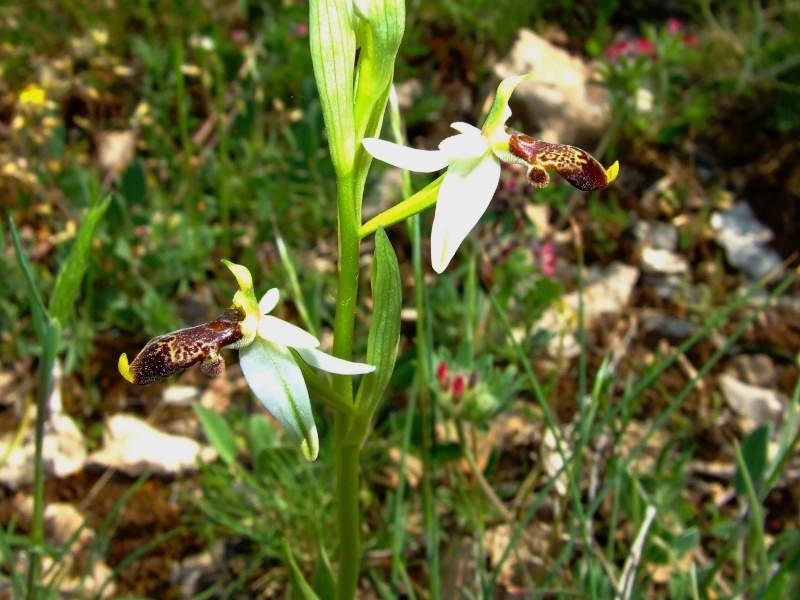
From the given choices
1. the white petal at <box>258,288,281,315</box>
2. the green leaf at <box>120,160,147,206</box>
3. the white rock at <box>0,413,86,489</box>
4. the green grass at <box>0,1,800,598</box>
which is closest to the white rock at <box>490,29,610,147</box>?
the green grass at <box>0,1,800,598</box>

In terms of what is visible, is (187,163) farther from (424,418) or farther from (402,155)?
(402,155)

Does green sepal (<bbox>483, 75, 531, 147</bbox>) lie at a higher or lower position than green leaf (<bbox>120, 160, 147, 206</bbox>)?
higher

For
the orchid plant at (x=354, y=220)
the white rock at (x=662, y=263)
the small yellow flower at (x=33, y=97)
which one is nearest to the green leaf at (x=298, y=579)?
the orchid plant at (x=354, y=220)

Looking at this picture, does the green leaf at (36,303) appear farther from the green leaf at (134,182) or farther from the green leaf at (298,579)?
A: the green leaf at (134,182)

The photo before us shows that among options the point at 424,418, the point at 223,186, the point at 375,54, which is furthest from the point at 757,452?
the point at 223,186

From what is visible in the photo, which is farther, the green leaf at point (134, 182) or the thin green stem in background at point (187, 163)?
the green leaf at point (134, 182)

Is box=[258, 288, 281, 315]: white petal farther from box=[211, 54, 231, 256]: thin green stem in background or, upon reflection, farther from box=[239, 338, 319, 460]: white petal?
box=[211, 54, 231, 256]: thin green stem in background
